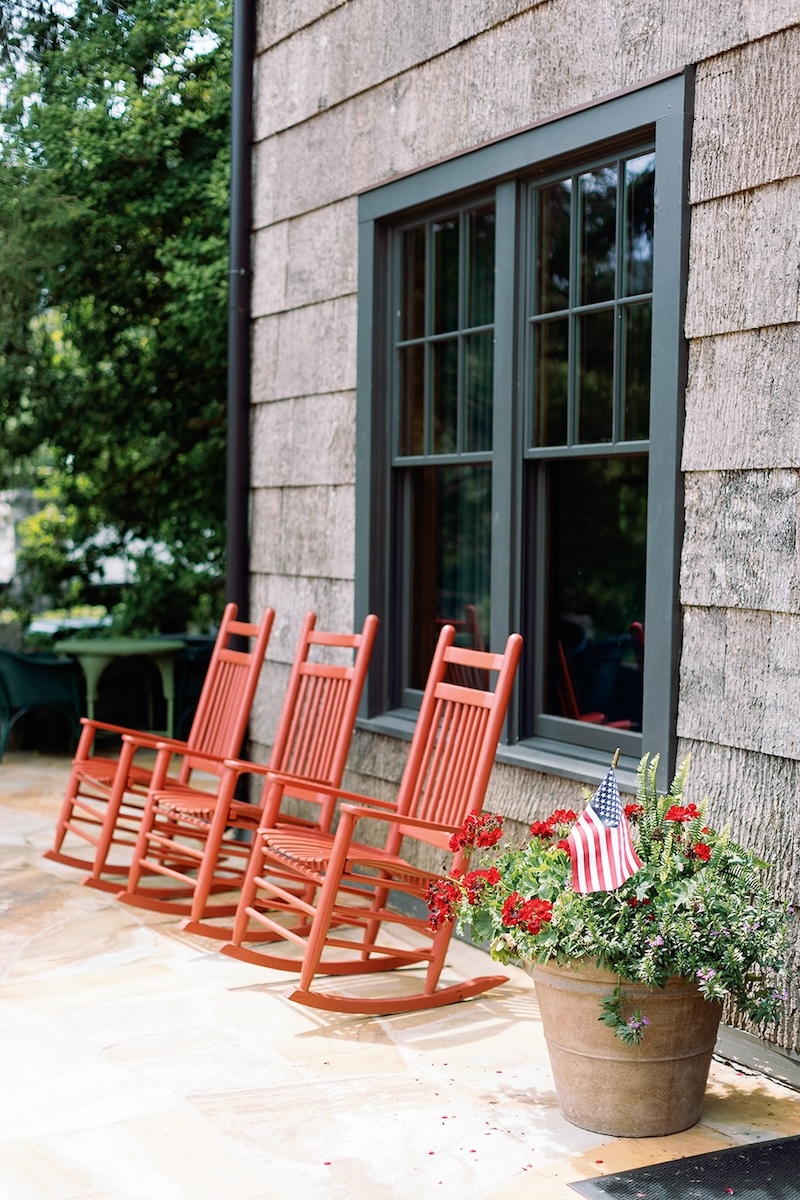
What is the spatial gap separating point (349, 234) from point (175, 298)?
2937 millimetres

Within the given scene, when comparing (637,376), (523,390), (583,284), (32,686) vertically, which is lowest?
(32,686)

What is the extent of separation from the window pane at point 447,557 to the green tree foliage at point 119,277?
239cm

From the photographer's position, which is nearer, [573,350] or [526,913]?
[526,913]

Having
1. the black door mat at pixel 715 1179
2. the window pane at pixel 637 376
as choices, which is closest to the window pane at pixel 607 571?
the window pane at pixel 637 376

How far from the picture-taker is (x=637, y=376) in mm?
4500

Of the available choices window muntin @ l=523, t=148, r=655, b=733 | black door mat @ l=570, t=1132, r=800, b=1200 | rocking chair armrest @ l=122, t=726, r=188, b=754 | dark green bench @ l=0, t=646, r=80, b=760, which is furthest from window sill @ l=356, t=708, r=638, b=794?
dark green bench @ l=0, t=646, r=80, b=760

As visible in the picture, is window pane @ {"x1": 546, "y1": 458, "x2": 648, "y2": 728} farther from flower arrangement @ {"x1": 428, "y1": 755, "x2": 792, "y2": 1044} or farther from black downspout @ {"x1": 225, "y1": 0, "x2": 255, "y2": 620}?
flower arrangement @ {"x1": 428, "y1": 755, "x2": 792, "y2": 1044}

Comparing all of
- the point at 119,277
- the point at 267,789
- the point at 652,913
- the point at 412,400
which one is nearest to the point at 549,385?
the point at 412,400

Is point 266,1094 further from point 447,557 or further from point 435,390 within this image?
point 447,557

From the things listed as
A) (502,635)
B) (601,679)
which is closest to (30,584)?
(601,679)

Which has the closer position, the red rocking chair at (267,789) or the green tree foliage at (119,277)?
the red rocking chair at (267,789)

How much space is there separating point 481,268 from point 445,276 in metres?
0.18

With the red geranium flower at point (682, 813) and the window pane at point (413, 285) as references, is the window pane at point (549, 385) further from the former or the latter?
the red geranium flower at point (682, 813)

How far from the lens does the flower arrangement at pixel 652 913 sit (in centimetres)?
263
